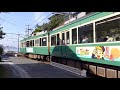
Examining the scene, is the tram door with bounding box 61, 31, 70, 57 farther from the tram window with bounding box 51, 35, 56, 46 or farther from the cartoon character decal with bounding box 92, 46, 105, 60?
the cartoon character decal with bounding box 92, 46, 105, 60

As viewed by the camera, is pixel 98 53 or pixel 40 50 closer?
pixel 98 53

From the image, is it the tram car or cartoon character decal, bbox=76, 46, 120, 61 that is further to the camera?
the tram car

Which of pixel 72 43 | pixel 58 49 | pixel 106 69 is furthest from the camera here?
pixel 58 49

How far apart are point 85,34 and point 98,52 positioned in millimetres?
2322

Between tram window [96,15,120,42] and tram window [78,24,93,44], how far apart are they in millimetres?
874

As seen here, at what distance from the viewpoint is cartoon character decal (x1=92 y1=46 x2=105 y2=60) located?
12096mm

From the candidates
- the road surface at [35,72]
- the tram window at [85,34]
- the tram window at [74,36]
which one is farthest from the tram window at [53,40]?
the tram window at [85,34]

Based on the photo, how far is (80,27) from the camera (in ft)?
50.4

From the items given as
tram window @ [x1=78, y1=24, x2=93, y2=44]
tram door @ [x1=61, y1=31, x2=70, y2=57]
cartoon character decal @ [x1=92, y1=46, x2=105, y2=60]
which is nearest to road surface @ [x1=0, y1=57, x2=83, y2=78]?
tram door @ [x1=61, y1=31, x2=70, y2=57]

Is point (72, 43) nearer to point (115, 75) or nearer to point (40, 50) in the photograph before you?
point (115, 75)

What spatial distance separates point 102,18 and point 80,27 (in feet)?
11.1
